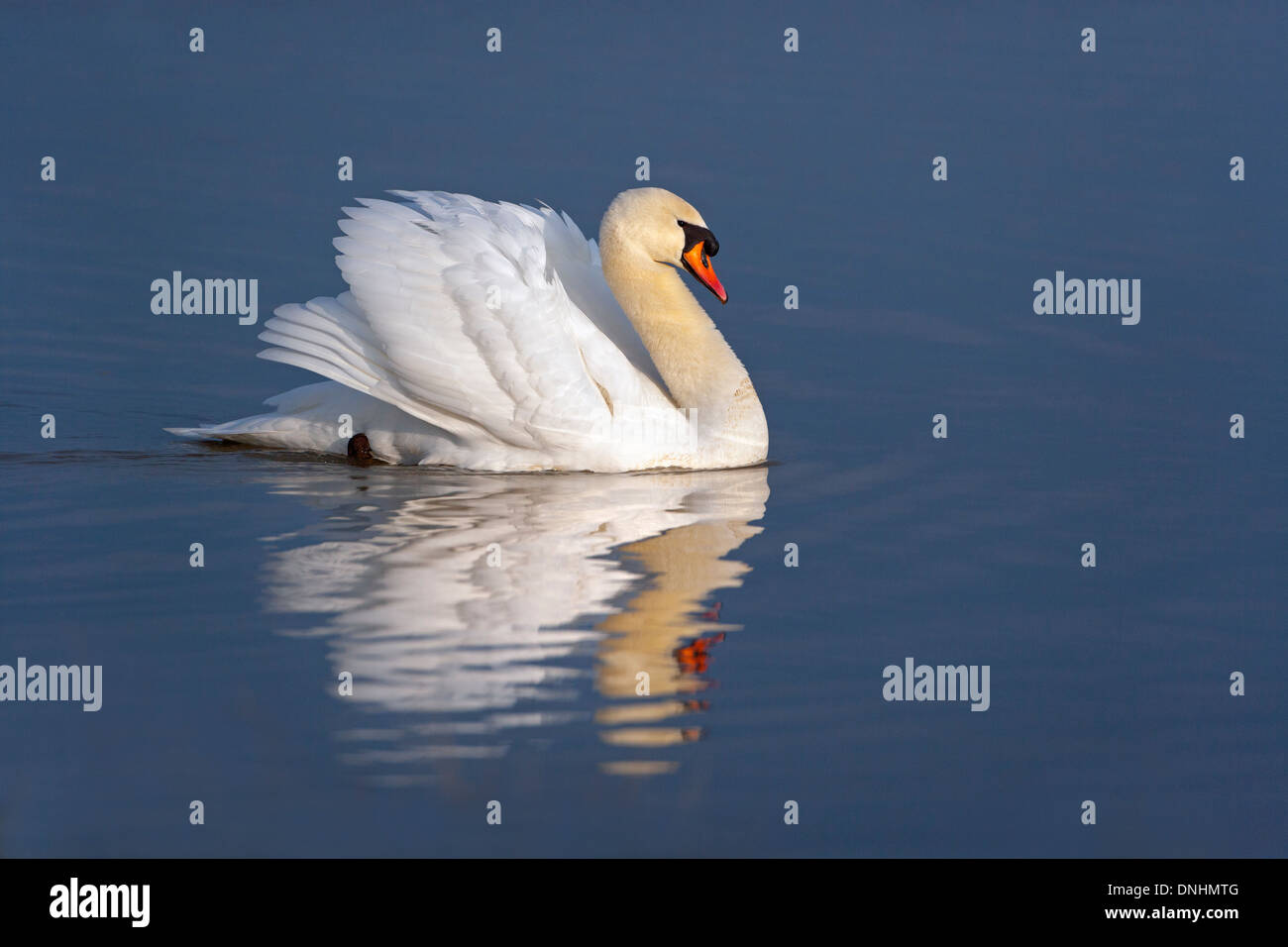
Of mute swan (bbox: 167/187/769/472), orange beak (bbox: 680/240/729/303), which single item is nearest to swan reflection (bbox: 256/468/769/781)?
mute swan (bbox: 167/187/769/472)

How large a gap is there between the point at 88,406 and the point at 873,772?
275 inches

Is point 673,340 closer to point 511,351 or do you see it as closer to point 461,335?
point 511,351

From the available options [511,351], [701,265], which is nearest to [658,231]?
[701,265]

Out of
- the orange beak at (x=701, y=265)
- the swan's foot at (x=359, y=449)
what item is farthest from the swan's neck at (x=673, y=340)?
the swan's foot at (x=359, y=449)

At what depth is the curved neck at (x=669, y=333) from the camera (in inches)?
426

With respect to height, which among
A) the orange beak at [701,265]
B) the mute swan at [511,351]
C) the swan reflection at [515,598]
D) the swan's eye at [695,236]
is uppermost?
the swan's eye at [695,236]

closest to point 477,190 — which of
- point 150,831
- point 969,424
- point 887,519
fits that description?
point 969,424

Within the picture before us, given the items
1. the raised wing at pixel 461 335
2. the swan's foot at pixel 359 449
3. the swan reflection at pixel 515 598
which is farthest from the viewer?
the swan's foot at pixel 359 449

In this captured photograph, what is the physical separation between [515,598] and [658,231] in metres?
3.34

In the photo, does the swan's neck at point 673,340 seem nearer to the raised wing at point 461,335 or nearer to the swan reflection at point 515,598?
the raised wing at point 461,335

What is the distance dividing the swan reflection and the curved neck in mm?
489

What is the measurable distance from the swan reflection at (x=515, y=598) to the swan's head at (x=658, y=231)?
4.09 feet

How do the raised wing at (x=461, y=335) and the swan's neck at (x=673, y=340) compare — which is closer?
the raised wing at (x=461, y=335)

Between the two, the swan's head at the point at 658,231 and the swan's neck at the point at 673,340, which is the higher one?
the swan's head at the point at 658,231
